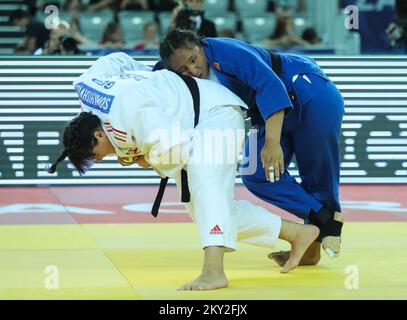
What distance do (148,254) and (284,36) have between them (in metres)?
7.46

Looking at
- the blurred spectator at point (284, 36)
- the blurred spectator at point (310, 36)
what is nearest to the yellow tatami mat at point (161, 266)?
the blurred spectator at point (284, 36)

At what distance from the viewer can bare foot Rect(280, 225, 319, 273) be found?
213 inches

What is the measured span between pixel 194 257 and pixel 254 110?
1027 millimetres

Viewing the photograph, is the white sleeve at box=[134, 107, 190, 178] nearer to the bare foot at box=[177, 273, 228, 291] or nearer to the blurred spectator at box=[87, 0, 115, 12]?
the bare foot at box=[177, 273, 228, 291]

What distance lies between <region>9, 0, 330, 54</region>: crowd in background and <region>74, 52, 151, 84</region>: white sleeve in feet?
15.8

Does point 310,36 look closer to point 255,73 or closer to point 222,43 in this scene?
point 222,43

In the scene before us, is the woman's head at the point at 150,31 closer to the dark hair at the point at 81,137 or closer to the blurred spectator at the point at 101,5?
the blurred spectator at the point at 101,5

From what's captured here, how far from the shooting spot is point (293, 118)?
18.3 feet

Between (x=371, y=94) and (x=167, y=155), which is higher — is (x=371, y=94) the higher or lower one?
the lower one

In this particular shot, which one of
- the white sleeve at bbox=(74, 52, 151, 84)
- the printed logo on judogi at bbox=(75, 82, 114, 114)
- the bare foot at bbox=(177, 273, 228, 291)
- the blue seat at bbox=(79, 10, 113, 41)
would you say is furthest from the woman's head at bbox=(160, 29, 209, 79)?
the blue seat at bbox=(79, 10, 113, 41)

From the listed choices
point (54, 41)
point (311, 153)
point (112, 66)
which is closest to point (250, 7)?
point (54, 41)

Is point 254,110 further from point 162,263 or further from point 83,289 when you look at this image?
point 83,289

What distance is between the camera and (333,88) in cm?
574

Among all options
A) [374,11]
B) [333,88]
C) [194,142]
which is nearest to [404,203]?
[333,88]
